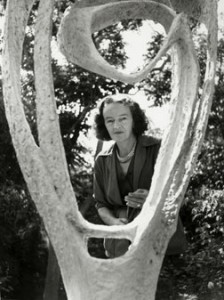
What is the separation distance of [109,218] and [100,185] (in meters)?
0.23

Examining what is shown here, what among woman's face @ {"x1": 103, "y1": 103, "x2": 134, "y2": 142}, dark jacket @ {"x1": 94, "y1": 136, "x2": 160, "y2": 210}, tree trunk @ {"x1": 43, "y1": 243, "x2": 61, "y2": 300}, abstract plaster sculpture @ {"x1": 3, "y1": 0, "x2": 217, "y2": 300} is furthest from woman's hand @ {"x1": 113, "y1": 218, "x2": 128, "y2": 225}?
tree trunk @ {"x1": 43, "y1": 243, "x2": 61, "y2": 300}

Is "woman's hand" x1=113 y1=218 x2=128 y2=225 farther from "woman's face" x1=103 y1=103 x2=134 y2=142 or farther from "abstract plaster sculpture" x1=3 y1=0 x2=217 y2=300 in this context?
"woman's face" x1=103 y1=103 x2=134 y2=142

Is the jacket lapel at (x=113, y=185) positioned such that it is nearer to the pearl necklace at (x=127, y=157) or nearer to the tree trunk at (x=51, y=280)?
the pearl necklace at (x=127, y=157)

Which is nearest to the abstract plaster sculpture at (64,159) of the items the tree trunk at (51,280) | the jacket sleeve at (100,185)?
the jacket sleeve at (100,185)

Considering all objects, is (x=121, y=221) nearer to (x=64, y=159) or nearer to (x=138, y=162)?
(x=138, y=162)

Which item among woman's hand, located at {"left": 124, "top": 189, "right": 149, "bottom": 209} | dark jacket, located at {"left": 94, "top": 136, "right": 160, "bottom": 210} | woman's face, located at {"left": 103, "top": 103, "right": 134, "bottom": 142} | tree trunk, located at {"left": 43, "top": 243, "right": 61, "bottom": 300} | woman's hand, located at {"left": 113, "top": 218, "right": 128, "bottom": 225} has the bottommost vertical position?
tree trunk, located at {"left": 43, "top": 243, "right": 61, "bottom": 300}

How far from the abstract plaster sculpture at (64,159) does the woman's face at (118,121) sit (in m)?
0.21

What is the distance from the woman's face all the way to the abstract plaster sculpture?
0.21m

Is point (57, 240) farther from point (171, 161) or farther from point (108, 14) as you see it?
point (108, 14)

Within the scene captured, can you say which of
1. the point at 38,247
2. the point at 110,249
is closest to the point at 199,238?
the point at 38,247

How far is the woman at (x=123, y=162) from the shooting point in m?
3.75

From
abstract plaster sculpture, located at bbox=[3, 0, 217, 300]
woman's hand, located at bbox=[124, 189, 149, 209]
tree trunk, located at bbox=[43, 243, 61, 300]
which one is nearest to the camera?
abstract plaster sculpture, located at bbox=[3, 0, 217, 300]

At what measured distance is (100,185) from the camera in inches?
154

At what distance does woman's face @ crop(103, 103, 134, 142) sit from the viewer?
12.3 feet
